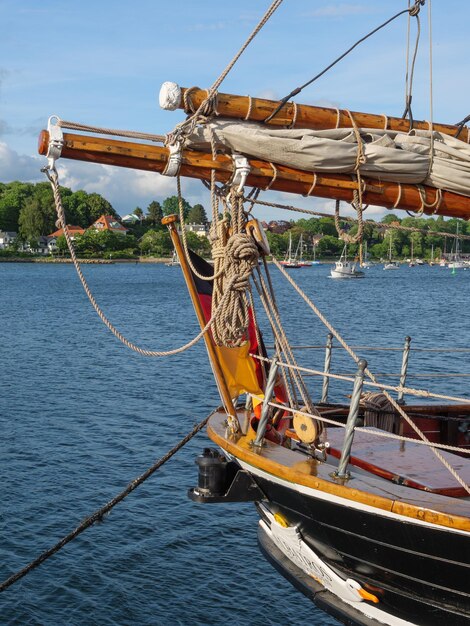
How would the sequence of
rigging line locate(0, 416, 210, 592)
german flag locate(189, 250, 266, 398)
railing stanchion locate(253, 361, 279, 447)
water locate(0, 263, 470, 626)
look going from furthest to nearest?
water locate(0, 263, 470, 626), rigging line locate(0, 416, 210, 592), german flag locate(189, 250, 266, 398), railing stanchion locate(253, 361, 279, 447)

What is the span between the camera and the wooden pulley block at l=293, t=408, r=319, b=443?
8.49m

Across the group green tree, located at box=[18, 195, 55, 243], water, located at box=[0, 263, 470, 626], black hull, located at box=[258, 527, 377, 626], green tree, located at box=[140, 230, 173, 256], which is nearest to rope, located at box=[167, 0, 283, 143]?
black hull, located at box=[258, 527, 377, 626]

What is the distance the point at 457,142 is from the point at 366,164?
50.4 inches

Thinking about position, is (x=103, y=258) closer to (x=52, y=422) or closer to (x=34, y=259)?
(x=34, y=259)

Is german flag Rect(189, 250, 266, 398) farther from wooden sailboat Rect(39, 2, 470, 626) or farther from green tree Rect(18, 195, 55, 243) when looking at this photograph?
green tree Rect(18, 195, 55, 243)

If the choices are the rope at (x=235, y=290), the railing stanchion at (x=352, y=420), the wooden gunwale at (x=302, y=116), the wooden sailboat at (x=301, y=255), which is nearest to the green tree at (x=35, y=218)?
the wooden sailboat at (x=301, y=255)

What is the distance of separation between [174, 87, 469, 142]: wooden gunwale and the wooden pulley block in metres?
3.33

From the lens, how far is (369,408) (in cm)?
1105

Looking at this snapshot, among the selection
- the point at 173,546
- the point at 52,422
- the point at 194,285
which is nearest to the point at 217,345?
the point at 194,285

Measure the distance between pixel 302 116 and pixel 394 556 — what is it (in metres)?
4.94

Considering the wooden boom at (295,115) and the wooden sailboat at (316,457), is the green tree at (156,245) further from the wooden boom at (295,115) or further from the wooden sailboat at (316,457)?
the wooden sailboat at (316,457)

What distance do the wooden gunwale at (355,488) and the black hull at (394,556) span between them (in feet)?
0.56

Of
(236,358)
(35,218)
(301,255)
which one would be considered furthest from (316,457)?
(35,218)

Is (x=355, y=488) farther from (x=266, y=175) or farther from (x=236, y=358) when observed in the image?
(x=266, y=175)
